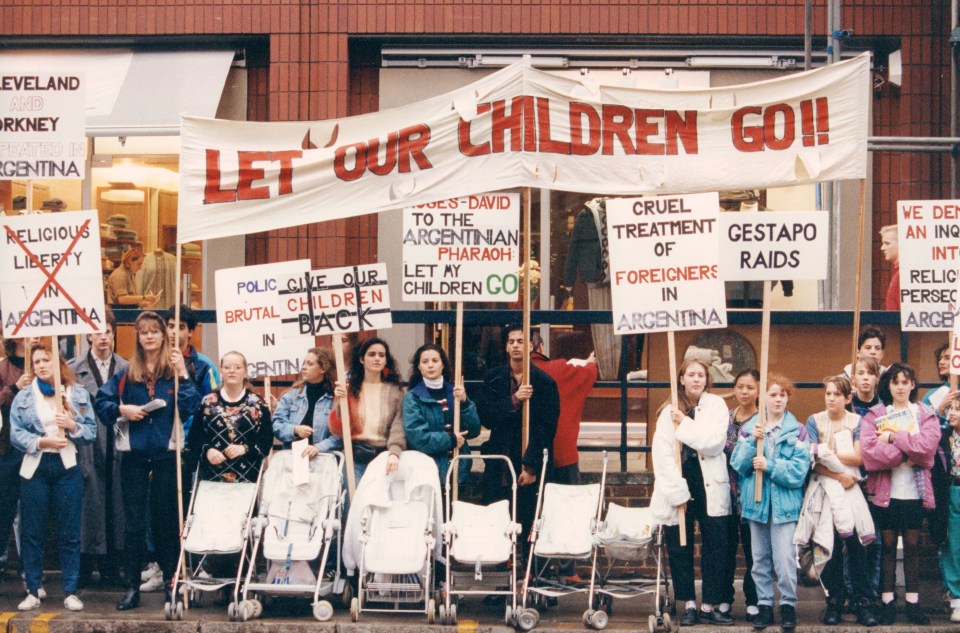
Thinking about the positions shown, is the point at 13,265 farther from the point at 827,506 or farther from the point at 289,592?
the point at 827,506

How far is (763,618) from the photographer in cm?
939

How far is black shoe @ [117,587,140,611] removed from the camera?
979 centimetres

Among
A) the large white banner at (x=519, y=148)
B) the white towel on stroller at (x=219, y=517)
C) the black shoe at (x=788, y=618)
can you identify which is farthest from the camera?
the large white banner at (x=519, y=148)

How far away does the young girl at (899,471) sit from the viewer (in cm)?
945

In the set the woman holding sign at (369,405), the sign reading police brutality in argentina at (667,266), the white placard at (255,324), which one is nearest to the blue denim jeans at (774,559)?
the sign reading police brutality in argentina at (667,266)

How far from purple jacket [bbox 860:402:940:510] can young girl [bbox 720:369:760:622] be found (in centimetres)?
81

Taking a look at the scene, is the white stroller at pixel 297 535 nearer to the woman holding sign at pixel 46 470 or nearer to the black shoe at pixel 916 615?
the woman holding sign at pixel 46 470

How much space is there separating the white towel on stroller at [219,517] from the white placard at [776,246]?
3829 mm

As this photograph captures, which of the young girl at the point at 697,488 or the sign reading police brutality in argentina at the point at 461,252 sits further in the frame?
the sign reading police brutality in argentina at the point at 461,252

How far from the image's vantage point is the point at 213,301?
14.4 metres

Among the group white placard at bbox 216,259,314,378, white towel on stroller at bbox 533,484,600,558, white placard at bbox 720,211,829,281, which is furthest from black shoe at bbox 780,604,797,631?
white placard at bbox 216,259,314,378

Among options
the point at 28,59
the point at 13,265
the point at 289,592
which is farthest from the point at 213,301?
the point at 289,592

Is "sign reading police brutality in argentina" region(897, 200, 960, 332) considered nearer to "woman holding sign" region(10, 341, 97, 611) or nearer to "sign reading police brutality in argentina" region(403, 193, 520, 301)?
"sign reading police brutality in argentina" region(403, 193, 520, 301)

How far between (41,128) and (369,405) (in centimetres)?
322
